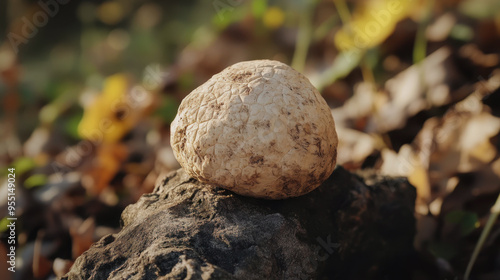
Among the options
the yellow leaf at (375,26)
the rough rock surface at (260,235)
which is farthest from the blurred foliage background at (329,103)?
the rough rock surface at (260,235)

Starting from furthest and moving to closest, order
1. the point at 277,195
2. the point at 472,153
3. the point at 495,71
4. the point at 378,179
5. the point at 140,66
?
the point at 140,66 → the point at 495,71 → the point at 472,153 → the point at 378,179 → the point at 277,195

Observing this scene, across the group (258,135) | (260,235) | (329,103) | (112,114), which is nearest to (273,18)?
(329,103)

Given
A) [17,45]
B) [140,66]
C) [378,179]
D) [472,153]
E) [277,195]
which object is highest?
[17,45]

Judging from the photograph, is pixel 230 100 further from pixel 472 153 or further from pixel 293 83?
pixel 472 153

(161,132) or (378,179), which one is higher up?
(161,132)

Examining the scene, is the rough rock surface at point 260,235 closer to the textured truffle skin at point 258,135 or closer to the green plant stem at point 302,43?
the textured truffle skin at point 258,135

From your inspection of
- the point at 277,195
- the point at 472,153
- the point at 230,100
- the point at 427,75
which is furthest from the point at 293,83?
the point at 427,75

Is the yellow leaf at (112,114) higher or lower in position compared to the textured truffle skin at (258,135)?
higher

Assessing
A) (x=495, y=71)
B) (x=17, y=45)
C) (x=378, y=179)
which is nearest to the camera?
(x=378, y=179)
